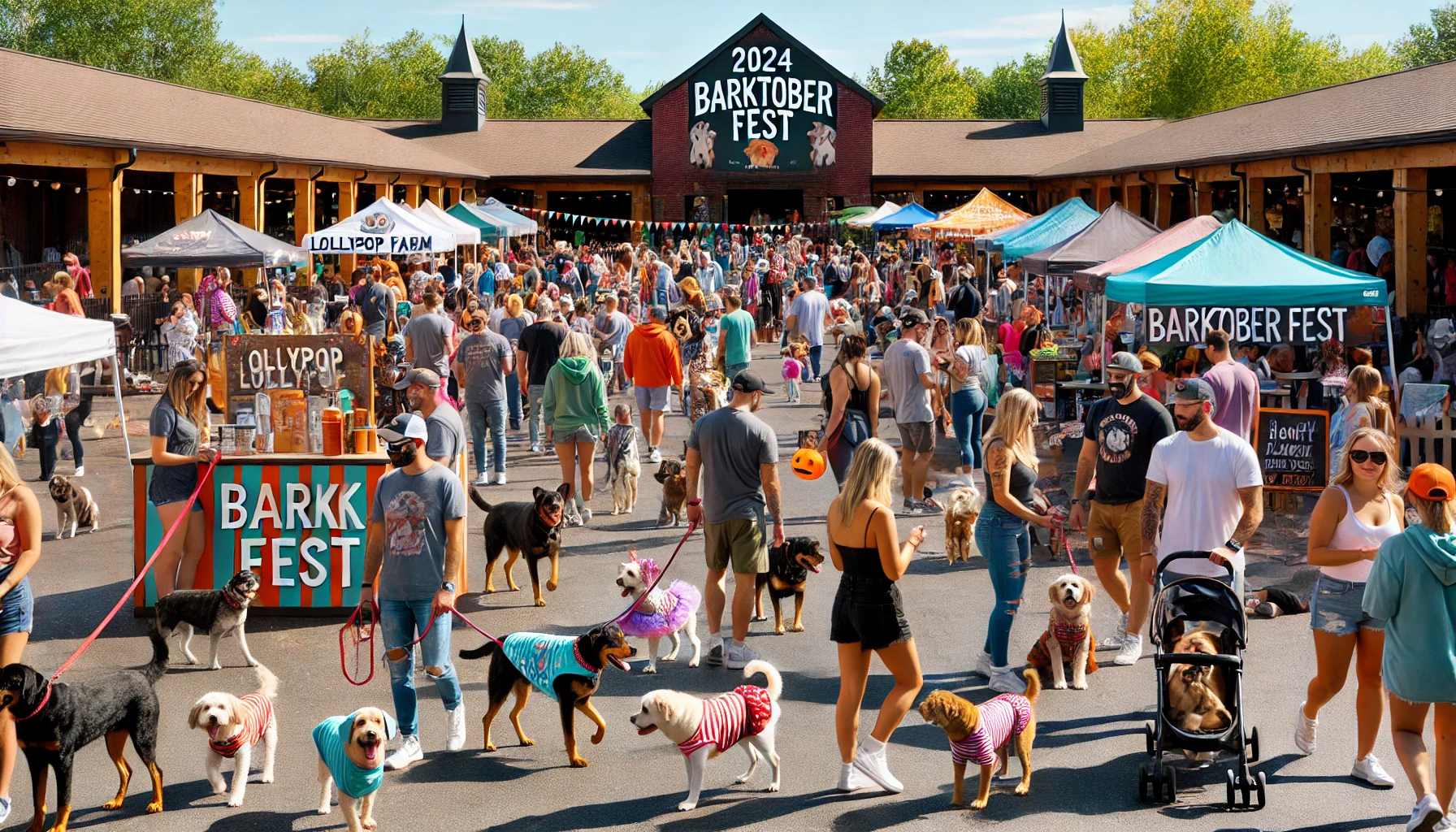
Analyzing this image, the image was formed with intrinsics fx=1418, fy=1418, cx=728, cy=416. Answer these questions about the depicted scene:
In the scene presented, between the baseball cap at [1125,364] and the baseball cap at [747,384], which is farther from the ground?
the baseball cap at [1125,364]

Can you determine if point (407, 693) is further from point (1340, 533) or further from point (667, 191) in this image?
point (667, 191)

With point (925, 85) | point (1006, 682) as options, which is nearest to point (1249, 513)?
point (1006, 682)

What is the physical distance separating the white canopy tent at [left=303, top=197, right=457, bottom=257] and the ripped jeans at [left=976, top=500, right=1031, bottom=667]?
1534cm

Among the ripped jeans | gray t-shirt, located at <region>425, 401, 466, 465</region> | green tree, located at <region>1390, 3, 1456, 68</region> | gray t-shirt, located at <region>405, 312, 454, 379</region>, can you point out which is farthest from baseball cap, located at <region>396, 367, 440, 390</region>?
green tree, located at <region>1390, 3, 1456, 68</region>

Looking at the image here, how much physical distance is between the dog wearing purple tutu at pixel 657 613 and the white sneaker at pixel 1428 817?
3.97m

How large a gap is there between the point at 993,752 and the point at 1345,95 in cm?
2337

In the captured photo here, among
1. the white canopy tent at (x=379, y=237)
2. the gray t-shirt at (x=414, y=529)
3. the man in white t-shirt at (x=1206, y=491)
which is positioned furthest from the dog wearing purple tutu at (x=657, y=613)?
the white canopy tent at (x=379, y=237)

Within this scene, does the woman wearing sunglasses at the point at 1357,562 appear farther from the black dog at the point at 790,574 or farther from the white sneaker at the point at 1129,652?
the black dog at the point at 790,574

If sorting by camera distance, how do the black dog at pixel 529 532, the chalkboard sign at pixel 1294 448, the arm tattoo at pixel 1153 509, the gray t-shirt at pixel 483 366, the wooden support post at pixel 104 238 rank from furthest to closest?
the wooden support post at pixel 104 238
the gray t-shirt at pixel 483 366
the chalkboard sign at pixel 1294 448
the black dog at pixel 529 532
the arm tattoo at pixel 1153 509

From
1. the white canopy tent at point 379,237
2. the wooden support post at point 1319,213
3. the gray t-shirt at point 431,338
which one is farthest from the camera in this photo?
the wooden support post at point 1319,213

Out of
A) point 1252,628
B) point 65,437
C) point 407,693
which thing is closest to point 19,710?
point 407,693

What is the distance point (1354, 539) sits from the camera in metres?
6.27

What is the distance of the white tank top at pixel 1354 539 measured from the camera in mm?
6266

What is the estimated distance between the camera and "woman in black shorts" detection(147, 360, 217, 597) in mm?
8797
